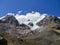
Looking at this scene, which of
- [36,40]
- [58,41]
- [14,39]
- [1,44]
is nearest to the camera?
[1,44]

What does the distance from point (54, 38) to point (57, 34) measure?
1943 millimetres

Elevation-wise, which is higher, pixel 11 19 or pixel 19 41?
pixel 11 19

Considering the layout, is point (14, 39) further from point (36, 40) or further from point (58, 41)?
point (58, 41)

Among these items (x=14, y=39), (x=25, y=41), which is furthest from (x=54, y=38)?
(x=14, y=39)

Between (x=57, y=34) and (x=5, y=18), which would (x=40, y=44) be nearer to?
(x=57, y=34)

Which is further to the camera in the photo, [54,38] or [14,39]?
[14,39]

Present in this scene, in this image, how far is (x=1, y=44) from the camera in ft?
68.5

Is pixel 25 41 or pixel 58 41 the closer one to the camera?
pixel 58 41

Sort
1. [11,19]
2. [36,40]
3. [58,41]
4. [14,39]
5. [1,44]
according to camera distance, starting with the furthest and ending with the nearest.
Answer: [11,19]
[14,39]
[36,40]
[58,41]
[1,44]

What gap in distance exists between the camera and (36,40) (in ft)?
95.2

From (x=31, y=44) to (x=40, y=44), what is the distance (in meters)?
2.02

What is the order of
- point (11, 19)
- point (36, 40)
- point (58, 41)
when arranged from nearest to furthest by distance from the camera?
point (58, 41), point (36, 40), point (11, 19)

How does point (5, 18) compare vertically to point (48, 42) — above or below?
above

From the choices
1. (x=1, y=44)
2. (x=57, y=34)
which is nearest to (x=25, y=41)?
(x=57, y=34)
